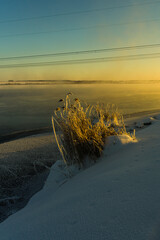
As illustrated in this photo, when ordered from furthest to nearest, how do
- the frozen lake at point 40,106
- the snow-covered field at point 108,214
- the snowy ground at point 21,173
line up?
the frozen lake at point 40,106 → the snowy ground at point 21,173 → the snow-covered field at point 108,214

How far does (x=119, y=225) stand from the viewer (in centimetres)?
95

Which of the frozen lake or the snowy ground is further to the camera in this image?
the frozen lake

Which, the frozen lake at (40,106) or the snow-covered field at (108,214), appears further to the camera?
the frozen lake at (40,106)

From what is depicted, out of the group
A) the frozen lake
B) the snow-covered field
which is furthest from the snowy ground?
the frozen lake

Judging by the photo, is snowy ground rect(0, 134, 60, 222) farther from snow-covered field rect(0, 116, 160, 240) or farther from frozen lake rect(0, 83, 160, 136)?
frozen lake rect(0, 83, 160, 136)

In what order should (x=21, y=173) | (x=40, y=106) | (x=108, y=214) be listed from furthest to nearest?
(x=40, y=106) → (x=21, y=173) → (x=108, y=214)

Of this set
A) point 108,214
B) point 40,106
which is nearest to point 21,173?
point 108,214

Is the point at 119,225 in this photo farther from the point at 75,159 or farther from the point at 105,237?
the point at 75,159

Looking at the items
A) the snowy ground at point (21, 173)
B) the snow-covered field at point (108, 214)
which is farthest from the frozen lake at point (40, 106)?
the snow-covered field at point (108, 214)

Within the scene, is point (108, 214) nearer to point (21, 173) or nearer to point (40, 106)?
point (21, 173)

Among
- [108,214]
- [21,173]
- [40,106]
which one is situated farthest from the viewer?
[40,106]

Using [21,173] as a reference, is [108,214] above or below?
above

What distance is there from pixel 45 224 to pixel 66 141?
1677mm

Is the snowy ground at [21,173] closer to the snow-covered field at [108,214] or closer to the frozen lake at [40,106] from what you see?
the snow-covered field at [108,214]
